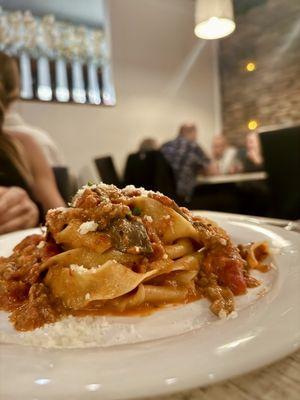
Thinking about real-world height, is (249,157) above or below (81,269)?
above

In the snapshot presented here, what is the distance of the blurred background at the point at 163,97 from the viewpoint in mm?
4324

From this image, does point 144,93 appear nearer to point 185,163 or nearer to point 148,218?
point 185,163

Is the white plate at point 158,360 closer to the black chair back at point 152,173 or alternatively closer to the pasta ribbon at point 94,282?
the pasta ribbon at point 94,282

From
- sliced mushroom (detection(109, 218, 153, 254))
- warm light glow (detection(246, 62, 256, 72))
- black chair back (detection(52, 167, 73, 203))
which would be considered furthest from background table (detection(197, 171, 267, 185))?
sliced mushroom (detection(109, 218, 153, 254))

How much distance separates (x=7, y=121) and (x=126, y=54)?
8.41 ft

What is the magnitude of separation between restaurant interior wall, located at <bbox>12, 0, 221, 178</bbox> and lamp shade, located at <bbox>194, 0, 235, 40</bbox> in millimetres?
2728

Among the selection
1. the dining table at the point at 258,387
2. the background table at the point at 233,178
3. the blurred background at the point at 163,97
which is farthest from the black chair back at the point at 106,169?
the dining table at the point at 258,387

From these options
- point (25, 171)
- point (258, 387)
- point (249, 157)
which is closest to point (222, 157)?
point (249, 157)

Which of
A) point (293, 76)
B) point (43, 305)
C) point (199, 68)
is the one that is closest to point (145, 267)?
point (43, 305)

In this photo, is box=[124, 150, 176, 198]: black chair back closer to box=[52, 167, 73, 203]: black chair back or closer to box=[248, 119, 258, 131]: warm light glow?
box=[52, 167, 73, 203]: black chair back

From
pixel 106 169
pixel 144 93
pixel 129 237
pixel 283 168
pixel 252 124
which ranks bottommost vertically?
pixel 129 237

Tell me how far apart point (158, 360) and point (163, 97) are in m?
5.91

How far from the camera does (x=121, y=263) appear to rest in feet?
3.38

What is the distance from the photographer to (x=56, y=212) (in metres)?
1.13
